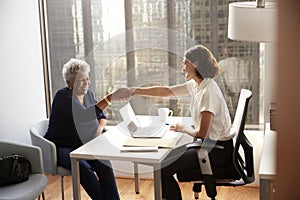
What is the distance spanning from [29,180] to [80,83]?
2.30 feet

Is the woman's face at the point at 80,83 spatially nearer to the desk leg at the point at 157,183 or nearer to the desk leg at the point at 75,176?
the desk leg at the point at 75,176

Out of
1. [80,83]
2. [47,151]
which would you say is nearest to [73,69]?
[80,83]

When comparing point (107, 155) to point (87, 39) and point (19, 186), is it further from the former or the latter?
point (87, 39)

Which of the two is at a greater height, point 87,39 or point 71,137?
point 87,39

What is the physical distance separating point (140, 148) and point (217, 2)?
4.81 ft

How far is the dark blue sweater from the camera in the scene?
3.01 metres

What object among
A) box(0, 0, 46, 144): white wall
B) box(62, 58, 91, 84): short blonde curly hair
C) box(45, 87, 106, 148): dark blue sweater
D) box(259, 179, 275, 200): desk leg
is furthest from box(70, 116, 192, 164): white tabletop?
box(0, 0, 46, 144): white wall

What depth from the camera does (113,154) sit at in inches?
99.8

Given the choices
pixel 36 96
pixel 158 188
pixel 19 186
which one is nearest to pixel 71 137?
pixel 19 186

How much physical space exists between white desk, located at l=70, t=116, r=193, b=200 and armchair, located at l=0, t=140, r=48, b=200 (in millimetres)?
233

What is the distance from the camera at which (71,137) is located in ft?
10.1

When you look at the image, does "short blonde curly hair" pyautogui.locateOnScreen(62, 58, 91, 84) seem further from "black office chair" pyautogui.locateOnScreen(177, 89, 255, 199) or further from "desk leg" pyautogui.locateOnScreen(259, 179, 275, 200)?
"desk leg" pyautogui.locateOnScreen(259, 179, 275, 200)

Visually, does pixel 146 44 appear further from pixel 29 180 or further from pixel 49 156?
pixel 29 180

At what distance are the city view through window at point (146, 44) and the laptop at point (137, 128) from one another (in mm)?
352
